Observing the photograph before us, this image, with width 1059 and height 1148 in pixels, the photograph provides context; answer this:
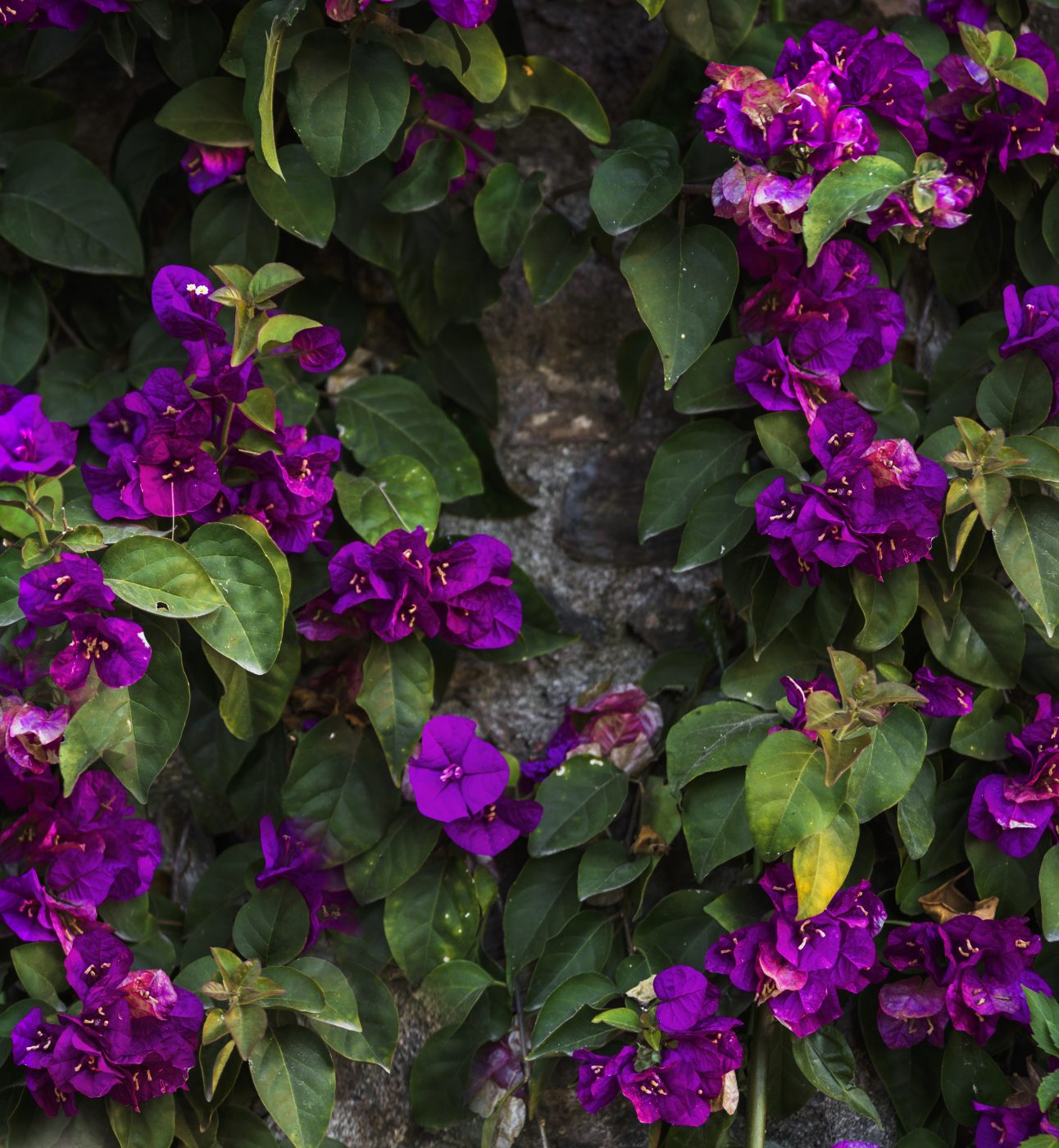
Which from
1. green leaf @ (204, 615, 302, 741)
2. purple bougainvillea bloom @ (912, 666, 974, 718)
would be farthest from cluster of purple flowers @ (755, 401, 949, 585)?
green leaf @ (204, 615, 302, 741)

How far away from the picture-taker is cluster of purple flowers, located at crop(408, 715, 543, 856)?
3.63 ft

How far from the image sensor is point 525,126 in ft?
4.48

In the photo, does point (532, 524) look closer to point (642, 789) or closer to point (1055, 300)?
point (642, 789)

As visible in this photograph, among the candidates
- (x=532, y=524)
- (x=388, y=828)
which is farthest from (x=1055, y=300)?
(x=388, y=828)

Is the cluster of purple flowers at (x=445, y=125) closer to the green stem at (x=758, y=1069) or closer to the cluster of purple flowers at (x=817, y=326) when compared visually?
the cluster of purple flowers at (x=817, y=326)

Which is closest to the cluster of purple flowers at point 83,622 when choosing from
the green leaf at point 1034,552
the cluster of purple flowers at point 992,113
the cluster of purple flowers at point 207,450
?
the cluster of purple flowers at point 207,450

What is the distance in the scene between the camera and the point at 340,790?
3.77 ft

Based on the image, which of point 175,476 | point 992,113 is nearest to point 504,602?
point 175,476

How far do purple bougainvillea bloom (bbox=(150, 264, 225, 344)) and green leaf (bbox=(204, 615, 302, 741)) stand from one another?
255mm

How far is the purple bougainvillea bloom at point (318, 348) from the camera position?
1058 millimetres

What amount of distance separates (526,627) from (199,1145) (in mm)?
527

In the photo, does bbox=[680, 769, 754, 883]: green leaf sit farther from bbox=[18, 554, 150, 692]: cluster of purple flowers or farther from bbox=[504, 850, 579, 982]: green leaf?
bbox=[18, 554, 150, 692]: cluster of purple flowers

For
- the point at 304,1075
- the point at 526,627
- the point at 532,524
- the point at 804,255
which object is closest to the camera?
the point at 304,1075

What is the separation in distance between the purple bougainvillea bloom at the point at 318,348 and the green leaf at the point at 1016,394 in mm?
545
